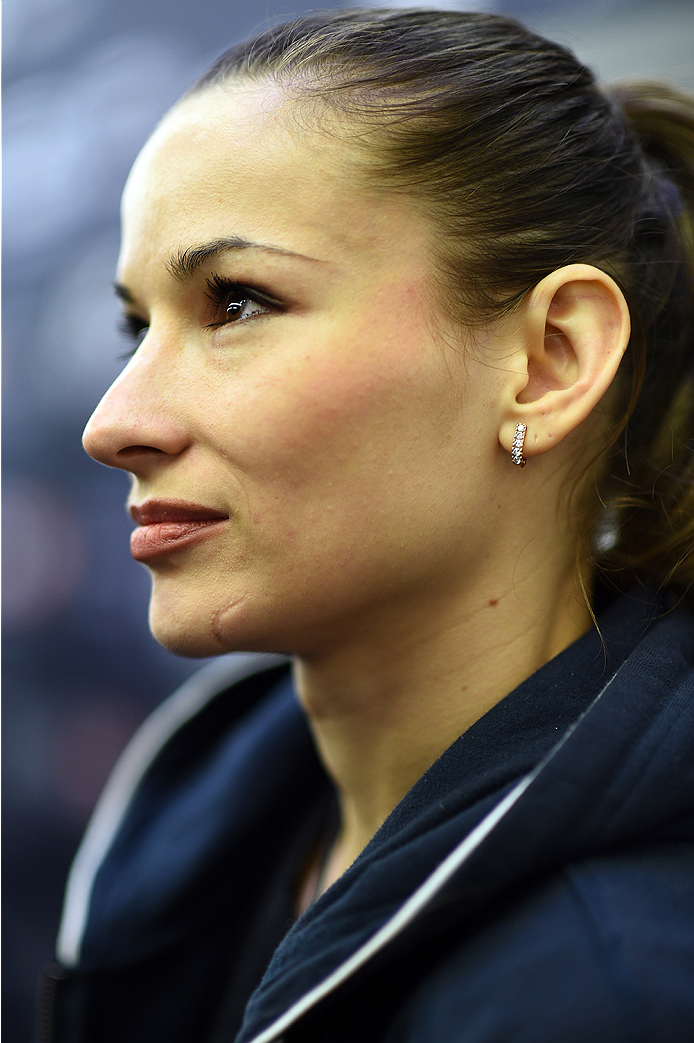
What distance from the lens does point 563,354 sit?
0.93m

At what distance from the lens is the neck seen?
3.09 ft

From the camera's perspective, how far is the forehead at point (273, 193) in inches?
34.2

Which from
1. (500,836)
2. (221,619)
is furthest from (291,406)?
(500,836)

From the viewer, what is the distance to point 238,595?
896 mm

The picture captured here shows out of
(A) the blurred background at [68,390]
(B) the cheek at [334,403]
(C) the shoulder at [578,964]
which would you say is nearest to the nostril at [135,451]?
(B) the cheek at [334,403]

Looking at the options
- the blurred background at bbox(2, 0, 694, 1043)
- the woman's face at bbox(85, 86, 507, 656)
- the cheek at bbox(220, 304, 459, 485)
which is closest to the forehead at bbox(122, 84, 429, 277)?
the woman's face at bbox(85, 86, 507, 656)

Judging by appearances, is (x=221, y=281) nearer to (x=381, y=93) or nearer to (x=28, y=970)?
(x=381, y=93)

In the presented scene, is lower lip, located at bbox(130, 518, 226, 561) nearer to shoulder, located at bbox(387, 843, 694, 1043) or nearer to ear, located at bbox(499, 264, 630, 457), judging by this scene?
ear, located at bbox(499, 264, 630, 457)

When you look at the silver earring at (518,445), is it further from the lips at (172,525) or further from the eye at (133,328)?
the eye at (133,328)

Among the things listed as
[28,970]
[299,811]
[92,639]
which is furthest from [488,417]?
[28,970]

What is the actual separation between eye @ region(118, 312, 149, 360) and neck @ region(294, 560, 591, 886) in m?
0.50

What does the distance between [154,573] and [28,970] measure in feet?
4.14

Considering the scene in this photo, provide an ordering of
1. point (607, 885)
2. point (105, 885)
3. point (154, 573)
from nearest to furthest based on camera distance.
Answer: point (607, 885) → point (154, 573) → point (105, 885)

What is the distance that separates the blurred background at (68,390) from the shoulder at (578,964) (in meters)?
1.35
